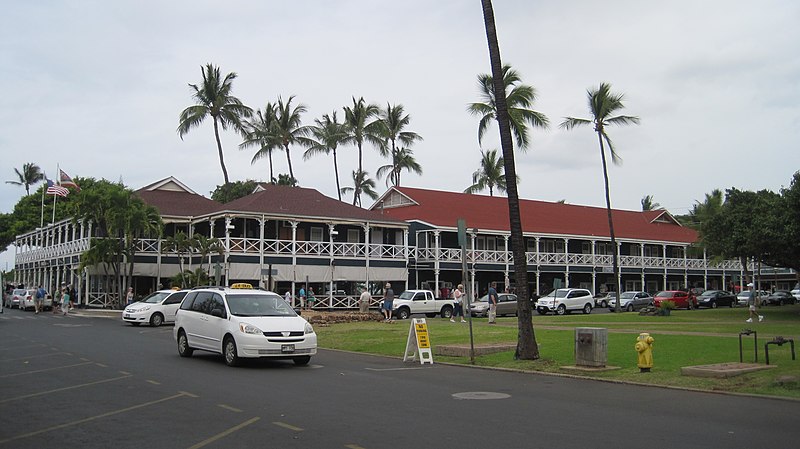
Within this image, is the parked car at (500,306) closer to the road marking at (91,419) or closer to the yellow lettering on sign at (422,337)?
the yellow lettering on sign at (422,337)

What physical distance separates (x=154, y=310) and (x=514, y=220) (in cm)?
1981

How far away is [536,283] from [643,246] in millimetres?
12425

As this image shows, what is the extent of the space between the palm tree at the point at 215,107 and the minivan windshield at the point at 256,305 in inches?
1687

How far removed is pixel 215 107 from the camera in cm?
5784

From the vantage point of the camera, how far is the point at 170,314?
3231cm

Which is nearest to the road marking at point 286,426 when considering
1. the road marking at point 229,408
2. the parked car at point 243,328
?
the road marking at point 229,408

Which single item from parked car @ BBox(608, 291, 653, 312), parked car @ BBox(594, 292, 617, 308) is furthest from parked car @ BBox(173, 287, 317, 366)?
parked car @ BBox(594, 292, 617, 308)

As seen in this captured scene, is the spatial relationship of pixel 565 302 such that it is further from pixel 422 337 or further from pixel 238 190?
pixel 238 190

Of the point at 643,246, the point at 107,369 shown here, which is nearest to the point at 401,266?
the point at 643,246

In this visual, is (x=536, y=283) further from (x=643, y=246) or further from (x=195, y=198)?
(x=195, y=198)

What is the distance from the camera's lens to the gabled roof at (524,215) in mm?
53344

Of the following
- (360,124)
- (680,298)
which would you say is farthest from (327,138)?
(680,298)

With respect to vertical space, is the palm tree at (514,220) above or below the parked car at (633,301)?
above

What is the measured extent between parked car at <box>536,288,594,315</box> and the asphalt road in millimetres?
28361
